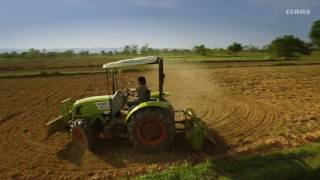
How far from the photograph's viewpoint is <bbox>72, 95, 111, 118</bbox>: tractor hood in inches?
359

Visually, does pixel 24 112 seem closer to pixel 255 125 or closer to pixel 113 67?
pixel 113 67

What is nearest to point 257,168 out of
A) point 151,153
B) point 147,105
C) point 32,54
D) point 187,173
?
point 187,173

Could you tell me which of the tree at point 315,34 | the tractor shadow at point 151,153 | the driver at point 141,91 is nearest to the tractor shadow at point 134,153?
the tractor shadow at point 151,153

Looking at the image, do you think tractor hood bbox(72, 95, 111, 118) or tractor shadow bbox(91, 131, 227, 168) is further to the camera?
tractor hood bbox(72, 95, 111, 118)

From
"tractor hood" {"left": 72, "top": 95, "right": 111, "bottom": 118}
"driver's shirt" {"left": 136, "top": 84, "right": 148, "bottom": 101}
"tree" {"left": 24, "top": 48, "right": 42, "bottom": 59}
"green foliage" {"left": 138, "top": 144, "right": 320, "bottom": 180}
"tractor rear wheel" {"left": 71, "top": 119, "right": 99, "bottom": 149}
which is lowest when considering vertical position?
"tree" {"left": 24, "top": 48, "right": 42, "bottom": 59}

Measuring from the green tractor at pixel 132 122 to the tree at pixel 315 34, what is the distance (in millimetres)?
58320

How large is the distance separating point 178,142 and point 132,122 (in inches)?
55.7

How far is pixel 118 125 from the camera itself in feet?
29.6

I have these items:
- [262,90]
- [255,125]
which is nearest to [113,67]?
[255,125]

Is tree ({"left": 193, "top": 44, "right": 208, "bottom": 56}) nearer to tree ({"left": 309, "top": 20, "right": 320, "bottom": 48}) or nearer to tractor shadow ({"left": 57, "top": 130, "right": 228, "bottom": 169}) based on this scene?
tree ({"left": 309, "top": 20, "right": 320, "bottom": 48})

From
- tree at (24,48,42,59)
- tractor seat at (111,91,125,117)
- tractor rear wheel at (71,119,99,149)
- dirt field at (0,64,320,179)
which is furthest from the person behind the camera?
tree at (24,48,42,59)

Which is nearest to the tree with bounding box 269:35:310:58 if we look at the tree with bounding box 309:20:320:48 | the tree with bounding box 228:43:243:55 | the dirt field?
the tree with bounding box 309:20:320:48

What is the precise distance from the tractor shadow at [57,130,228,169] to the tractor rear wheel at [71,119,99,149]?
7.9 inches

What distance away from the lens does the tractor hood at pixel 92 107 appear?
359 inches
